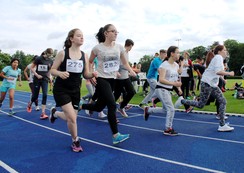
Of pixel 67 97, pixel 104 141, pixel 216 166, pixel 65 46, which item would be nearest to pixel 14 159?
pixel 67 97

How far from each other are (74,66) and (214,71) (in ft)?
9.51

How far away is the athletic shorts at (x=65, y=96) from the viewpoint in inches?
171

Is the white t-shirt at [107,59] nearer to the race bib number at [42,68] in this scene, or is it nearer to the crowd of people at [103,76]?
the crowd of people at [103,76]

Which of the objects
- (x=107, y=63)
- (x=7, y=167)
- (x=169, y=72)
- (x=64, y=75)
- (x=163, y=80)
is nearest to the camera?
(x=7, y=167)

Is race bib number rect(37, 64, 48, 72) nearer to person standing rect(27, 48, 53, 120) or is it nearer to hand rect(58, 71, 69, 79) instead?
person standing rect(27, 48, 53, 120)

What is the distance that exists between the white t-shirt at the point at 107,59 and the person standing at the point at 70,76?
0.42 metres

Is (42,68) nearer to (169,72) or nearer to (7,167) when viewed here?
(169,72)

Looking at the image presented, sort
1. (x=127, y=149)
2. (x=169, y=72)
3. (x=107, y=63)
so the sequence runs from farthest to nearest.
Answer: (x=169, y=72) < (x=107, y=63) < (x=127, y=149)

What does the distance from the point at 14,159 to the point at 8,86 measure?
4926mm

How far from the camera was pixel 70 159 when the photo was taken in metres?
4.01

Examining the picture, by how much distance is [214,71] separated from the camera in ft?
18.1

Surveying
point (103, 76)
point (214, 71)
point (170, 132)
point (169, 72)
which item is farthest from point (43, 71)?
point (214, 71)

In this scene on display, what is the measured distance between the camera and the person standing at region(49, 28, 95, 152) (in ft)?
14.3

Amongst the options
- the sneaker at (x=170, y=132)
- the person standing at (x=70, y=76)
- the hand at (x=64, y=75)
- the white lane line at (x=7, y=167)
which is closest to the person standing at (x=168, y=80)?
the sneaker at (x=170, y=132)
